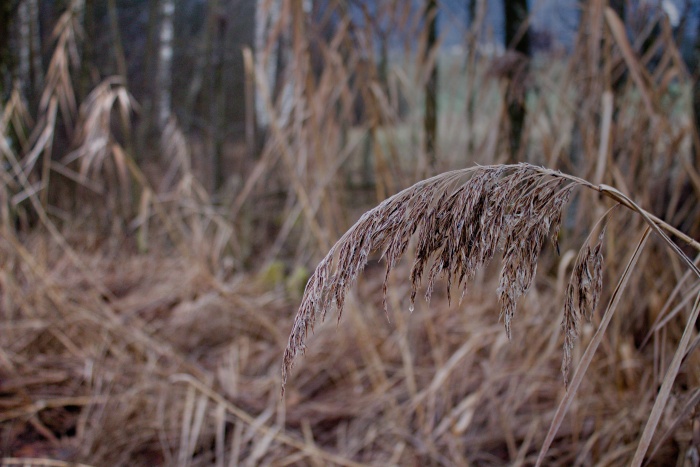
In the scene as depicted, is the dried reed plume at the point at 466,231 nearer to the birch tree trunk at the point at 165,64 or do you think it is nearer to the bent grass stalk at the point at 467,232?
the bent grass stalk at the point at 467,232

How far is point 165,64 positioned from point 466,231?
419cm

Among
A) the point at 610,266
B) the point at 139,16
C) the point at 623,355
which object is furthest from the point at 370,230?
the point at 139,16

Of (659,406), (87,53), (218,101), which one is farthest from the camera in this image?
(218,101)

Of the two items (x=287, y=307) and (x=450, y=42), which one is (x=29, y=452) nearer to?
(x=287, y=307)

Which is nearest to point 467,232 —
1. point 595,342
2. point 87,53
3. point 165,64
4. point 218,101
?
point 595,342

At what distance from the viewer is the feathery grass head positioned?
0.43m

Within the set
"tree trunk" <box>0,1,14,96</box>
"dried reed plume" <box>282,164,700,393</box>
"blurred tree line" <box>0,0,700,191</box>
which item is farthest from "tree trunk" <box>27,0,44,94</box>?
"dried reed plume" <box>282,164,700,393</box>

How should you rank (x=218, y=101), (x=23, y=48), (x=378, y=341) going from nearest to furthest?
(x=378, y=341) → (x=23, y=48) → (x=218, y=101)

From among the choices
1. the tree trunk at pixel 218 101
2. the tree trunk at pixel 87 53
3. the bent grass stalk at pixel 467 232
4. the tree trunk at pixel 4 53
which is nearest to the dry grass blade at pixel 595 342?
the bent grass stalk at pixel 467 232

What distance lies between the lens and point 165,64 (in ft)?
13.8

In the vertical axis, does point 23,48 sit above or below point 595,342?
above

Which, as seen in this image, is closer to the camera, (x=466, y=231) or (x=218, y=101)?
(x=466, y=231)

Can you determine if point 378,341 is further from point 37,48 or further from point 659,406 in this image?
point 37,48

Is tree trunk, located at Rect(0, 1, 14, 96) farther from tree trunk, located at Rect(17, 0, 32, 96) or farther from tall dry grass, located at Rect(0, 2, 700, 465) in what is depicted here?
tall dry grass, located at Rect(0, 2, 700, 465)
